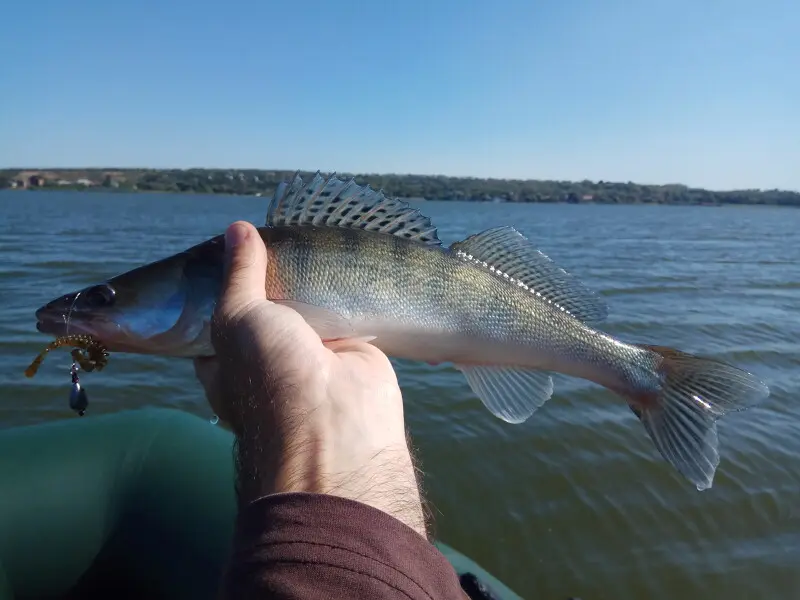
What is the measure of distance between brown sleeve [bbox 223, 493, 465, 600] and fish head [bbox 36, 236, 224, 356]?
6.16 feet

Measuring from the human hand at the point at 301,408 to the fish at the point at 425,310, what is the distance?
0.38 metres

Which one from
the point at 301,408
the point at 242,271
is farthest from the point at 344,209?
the point at 301,408

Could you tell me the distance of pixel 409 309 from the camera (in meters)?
3.28

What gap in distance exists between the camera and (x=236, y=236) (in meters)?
2.99

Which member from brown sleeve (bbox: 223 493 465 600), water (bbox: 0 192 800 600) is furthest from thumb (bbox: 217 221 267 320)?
water (bbox: 0 192 800 600)

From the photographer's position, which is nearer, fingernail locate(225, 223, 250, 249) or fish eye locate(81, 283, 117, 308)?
fingernail locate(225, 223, 250, 249)

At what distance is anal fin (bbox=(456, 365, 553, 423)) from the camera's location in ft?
11.8

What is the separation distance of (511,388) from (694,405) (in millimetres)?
1089

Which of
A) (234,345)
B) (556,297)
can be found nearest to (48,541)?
(234,345)

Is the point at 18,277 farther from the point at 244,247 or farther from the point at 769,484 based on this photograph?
the point at 769,484

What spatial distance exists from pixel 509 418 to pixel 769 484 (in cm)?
477

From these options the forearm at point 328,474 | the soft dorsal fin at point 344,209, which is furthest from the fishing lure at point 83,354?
the forearm at point 328,474

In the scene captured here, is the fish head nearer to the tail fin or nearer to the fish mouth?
the fish mouth

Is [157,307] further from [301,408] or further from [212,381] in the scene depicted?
[301,408]
